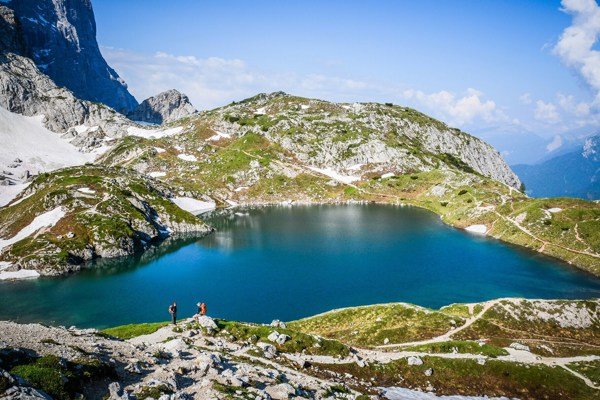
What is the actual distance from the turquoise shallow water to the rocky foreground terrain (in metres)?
15.6

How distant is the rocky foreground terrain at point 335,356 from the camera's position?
27.4m

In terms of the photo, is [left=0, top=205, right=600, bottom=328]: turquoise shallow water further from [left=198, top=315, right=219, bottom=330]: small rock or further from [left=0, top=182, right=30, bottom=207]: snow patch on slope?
[left=0, top=182, right=30, bottom=207]: snow patch on slope

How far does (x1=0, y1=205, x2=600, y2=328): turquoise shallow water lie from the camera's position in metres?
83.6

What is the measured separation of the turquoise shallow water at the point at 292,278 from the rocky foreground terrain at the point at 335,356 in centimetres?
1557

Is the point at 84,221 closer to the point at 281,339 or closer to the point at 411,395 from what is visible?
the point at 281,339

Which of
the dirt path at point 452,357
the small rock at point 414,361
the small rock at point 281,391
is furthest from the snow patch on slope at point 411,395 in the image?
the small rock at point 281,391

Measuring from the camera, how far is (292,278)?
9862 centimetres

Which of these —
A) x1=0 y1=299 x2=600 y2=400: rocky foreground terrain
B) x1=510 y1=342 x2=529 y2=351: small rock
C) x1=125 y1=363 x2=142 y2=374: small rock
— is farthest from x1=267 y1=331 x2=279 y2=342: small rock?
x1=510 y1=342 x2=529 y2=351: small rock

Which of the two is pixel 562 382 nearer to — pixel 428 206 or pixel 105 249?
pixel 105 249

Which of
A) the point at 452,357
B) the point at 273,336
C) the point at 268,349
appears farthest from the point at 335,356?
the point at 452,357

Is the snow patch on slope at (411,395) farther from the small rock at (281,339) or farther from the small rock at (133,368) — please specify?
the small rock at (133,368)

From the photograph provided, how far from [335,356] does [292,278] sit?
165 ft

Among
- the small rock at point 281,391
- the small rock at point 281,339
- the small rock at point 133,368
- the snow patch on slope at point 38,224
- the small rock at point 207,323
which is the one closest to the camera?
the small rock at point 133,368

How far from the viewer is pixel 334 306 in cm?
8256
